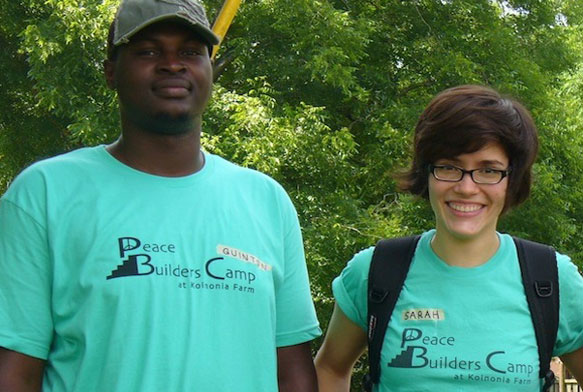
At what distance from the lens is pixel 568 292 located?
2.87 m

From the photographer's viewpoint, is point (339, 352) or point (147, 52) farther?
point (339, 352)

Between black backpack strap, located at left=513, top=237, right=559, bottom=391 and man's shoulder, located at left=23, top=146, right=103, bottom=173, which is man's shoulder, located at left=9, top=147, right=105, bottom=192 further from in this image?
black backpack strap, located at left=513, top=237, right=559, bottom=391

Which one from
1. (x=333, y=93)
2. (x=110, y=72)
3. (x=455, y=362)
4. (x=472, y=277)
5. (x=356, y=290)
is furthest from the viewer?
(x=333, y=93)

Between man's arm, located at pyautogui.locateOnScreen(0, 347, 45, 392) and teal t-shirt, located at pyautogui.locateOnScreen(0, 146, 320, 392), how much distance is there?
0.02m

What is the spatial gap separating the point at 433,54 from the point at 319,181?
2941 mm

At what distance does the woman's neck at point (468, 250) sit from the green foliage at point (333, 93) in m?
8.75

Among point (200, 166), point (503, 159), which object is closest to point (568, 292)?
point (503, 159)

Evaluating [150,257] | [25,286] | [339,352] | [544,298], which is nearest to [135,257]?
[150,257]

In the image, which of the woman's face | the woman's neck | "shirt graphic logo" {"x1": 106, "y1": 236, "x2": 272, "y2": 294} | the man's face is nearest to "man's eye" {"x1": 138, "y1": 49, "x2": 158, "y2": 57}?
the man's face

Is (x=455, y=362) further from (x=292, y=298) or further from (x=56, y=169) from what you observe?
(x=56, y=169)

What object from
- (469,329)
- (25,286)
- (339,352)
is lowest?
(339,352)

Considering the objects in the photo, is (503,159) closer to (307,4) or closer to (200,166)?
(200,166)

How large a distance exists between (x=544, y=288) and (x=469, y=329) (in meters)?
0.23

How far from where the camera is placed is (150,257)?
8.04ft
